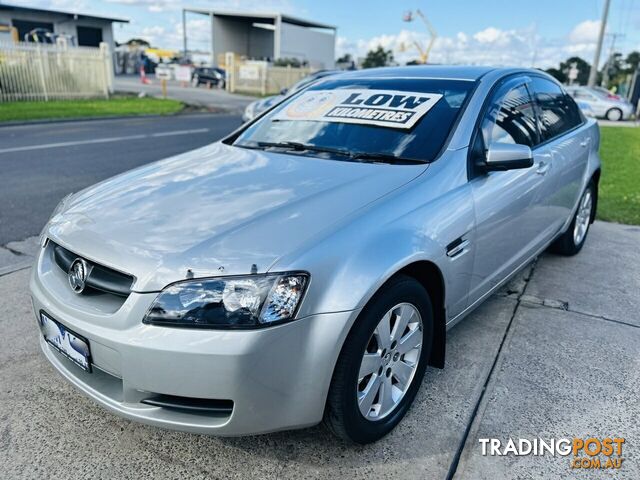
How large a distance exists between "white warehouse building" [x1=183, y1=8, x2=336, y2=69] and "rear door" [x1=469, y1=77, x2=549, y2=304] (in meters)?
53.0

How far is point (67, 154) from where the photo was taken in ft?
28.7

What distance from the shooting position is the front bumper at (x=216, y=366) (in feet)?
5.84

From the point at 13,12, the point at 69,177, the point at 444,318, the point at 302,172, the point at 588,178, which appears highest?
the point at 13,12

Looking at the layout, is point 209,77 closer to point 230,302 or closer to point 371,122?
point 371,122

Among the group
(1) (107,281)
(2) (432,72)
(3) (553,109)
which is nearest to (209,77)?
(3) (553,109)

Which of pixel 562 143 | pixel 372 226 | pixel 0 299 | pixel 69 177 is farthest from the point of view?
pixel 69 177

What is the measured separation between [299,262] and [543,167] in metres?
2.30

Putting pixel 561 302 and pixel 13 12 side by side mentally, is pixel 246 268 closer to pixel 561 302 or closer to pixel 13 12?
pixel 561 302

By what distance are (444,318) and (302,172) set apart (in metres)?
1.01

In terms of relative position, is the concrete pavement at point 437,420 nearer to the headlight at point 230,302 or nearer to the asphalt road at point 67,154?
the headlight at point 230,302

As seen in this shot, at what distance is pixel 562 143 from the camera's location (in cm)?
389

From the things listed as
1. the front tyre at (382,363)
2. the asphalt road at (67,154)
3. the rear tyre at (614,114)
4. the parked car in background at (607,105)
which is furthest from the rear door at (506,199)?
the rear tyre at (614,114)

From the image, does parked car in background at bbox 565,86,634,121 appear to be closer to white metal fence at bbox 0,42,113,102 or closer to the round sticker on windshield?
white metal fence at bbox 0,42,113,102

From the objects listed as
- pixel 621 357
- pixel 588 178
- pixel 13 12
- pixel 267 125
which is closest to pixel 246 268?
pixel 267 125
